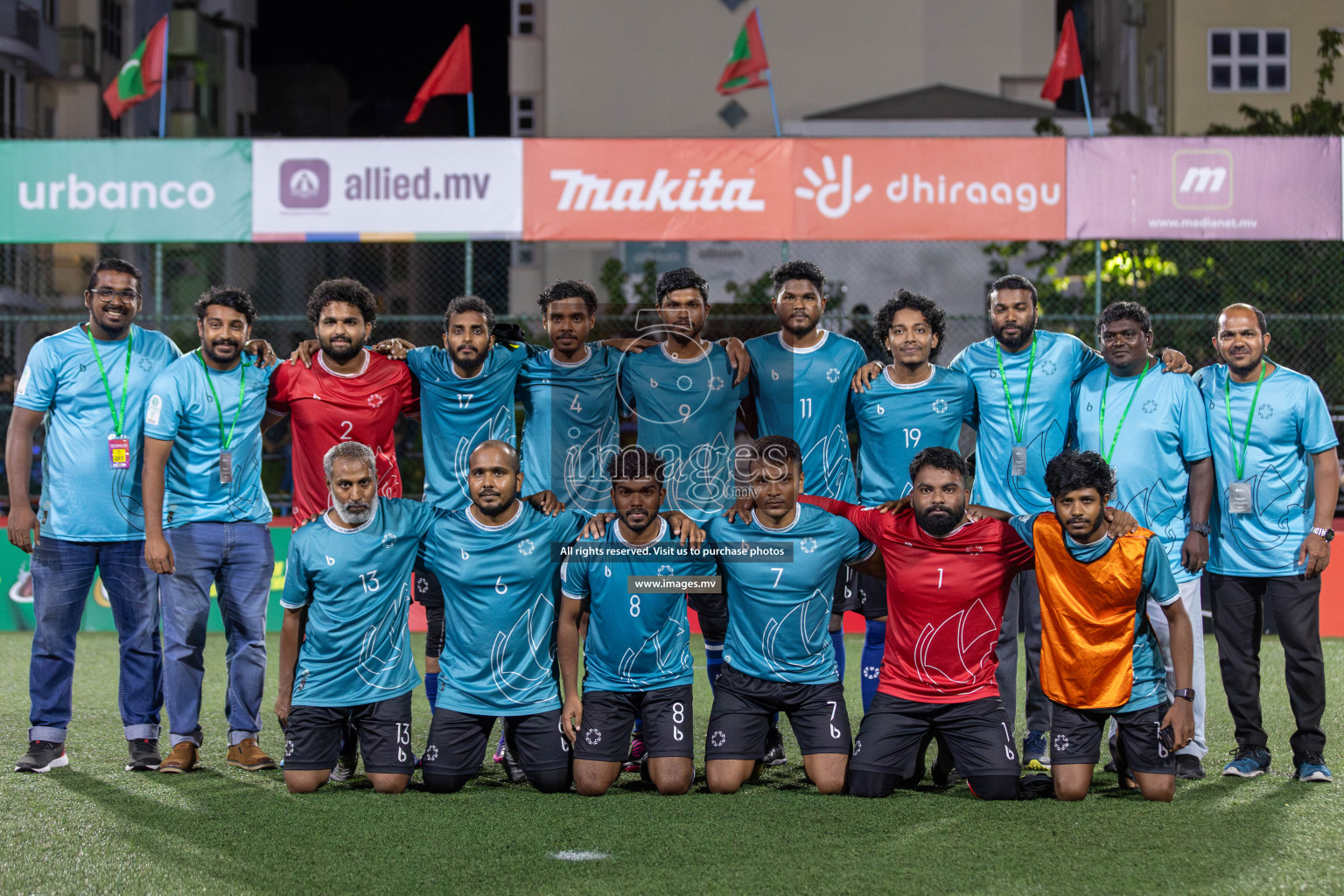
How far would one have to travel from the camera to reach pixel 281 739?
6621 millimetres

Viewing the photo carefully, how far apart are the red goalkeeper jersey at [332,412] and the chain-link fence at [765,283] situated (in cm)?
587

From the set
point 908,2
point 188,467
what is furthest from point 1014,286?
point 908,2

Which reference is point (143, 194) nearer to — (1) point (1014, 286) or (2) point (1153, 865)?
(1) point (1014, 286)

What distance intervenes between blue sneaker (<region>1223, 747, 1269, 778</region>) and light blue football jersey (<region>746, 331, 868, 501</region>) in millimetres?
2086

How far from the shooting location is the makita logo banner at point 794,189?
1194 centimetres

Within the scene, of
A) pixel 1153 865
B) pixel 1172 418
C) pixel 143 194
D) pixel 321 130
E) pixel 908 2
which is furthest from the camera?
pixel 321 130

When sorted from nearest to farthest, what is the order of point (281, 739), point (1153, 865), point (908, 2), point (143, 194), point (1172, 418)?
point (1153, 865) → point (1172, 418) → point (281, 739) → point (143, 194) → point (908, 2)

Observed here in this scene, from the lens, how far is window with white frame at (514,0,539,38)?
34.2 metres

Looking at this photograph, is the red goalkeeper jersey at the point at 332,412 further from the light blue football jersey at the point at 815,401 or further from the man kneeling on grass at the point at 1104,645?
the man kneeling on grass at the point at 1104,645

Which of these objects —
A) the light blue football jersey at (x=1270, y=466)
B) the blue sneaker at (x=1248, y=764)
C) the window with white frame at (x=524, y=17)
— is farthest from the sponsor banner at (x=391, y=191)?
the window with white frame at (x=524, y=17)

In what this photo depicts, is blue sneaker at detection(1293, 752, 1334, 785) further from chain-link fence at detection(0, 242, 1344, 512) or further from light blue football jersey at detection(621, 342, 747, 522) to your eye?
chain-link fence at detection(0, 242, 1344, 512)

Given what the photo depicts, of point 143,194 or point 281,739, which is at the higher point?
point 143,194

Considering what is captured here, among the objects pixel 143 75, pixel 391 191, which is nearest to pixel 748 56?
pixel 391 191

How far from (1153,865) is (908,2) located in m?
31.4
